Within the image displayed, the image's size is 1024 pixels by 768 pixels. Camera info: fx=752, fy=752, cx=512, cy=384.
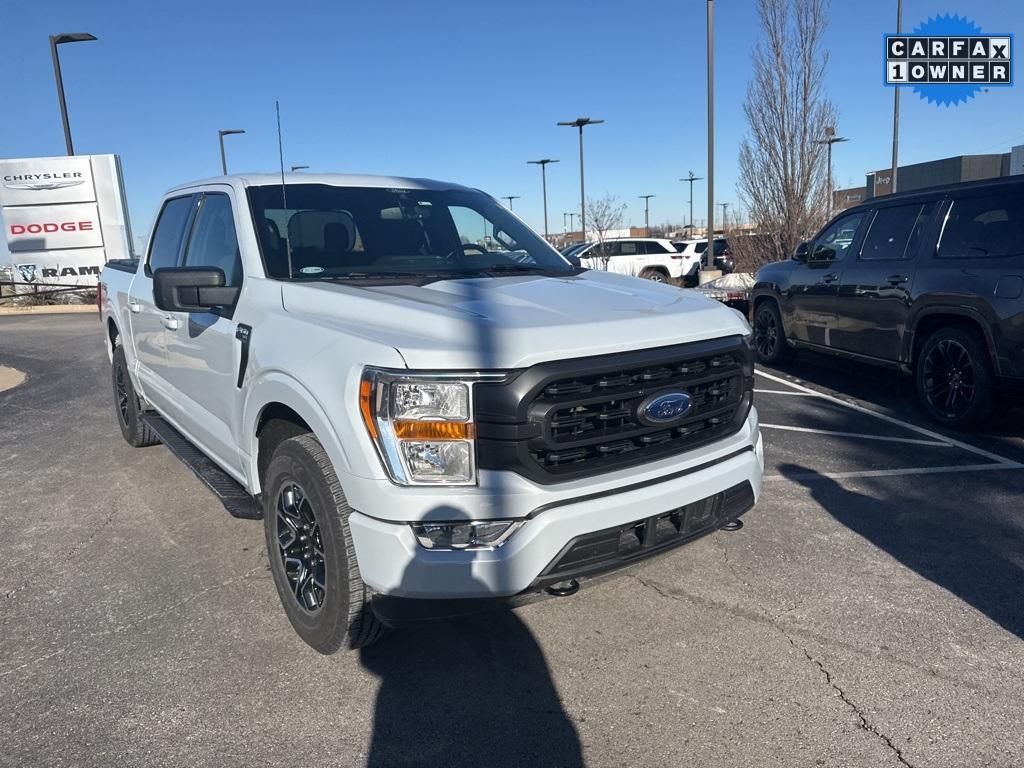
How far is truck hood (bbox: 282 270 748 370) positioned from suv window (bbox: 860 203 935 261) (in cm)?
409

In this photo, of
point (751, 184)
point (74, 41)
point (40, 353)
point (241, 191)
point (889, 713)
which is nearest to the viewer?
point (889, 713)

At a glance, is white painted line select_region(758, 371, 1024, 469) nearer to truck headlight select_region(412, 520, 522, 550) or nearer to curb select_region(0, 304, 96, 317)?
truck headlight select_region(412, 520, 522, 550)

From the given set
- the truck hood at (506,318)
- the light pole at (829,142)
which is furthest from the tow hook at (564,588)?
the light pole at (829,142)

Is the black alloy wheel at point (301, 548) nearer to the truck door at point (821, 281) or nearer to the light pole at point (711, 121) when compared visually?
the truck door at point (821, 281)

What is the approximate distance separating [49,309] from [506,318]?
2267cm

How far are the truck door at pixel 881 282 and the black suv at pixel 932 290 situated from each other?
1 cm

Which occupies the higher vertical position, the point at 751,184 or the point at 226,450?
the point at 751,184

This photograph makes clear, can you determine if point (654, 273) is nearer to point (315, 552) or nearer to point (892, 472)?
point (892, 472)

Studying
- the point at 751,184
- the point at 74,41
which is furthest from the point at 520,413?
the point at 74,41

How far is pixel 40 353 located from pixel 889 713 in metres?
13.3

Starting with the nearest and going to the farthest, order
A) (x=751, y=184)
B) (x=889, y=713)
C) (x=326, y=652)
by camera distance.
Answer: (x=889, y=713)
(x=326, y=652)
(x=751, y=184)

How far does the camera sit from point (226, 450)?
383 cm

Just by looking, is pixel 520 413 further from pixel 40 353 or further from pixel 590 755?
pixel 40 353

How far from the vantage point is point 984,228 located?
5867 millimetres
